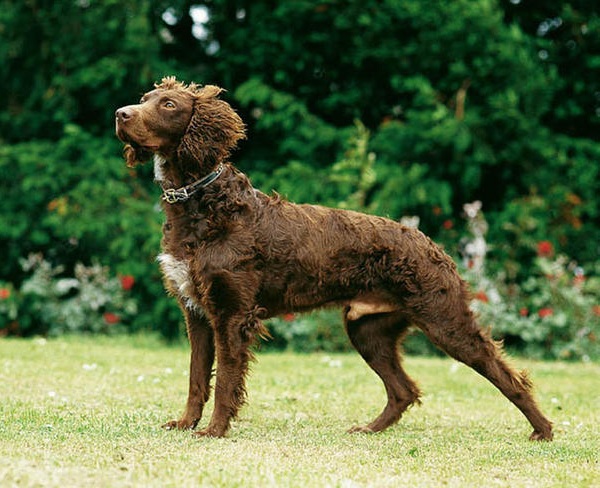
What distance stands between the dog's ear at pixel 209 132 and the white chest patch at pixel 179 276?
0.56 meters

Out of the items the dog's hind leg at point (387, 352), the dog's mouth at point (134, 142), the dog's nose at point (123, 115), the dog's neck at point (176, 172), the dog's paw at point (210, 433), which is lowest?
the dog's paw at point (210, 433)

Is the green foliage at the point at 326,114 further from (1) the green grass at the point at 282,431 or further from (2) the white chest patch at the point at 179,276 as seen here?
(2) the white chest patch at the point at 179,276

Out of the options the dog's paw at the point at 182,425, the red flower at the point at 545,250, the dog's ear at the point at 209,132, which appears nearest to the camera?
the dog's ear at the point at 209,132

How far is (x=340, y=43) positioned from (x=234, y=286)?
8412mm

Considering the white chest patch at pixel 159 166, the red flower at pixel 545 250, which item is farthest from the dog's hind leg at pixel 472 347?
the red flower at pixel 545 250

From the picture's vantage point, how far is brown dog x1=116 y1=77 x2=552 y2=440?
4.82 metres

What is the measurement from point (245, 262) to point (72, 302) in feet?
23.0

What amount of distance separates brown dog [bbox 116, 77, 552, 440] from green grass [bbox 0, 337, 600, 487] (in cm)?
42

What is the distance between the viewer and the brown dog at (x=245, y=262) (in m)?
4.82

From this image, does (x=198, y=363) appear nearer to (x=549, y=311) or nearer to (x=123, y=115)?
(x=123, y=115)

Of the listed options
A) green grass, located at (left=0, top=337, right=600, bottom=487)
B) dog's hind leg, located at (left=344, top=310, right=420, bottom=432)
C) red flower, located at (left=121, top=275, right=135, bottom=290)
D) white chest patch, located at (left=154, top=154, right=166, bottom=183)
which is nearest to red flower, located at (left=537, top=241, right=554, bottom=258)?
green grass, located at (left=0, top=337, right=600, bottom=487)

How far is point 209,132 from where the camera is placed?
493 cm

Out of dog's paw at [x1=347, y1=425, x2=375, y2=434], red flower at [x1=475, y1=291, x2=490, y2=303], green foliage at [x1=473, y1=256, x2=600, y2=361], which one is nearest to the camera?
dog's paw at [x1=347, y1=425, x2=375, y2=434]

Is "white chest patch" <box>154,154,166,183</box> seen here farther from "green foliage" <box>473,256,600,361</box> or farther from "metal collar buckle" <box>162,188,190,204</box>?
"green foliage" <box>473,256,600,361</box>
